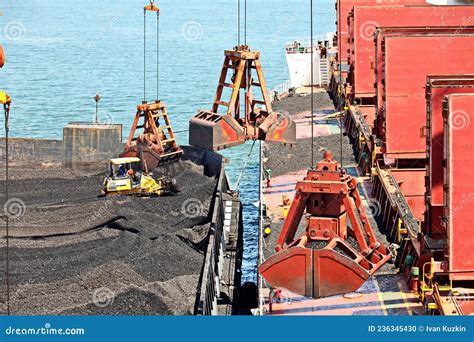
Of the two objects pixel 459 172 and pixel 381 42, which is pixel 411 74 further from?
pixel 459 172

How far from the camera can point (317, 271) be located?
16.1m

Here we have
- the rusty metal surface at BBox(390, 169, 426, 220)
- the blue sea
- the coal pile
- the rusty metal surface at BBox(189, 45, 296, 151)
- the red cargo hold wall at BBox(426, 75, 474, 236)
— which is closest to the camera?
→ the red cargo hold wall at BBox(426, 75, 474, 236)

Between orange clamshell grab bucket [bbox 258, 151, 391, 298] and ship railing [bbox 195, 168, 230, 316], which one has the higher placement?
orange clamshell grab bucket [bbox 258, 151, 391, 298]

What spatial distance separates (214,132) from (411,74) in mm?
9563

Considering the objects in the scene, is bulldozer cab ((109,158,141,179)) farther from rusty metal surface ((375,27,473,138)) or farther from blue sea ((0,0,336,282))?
rusty metal surface ((375,27,473,138))

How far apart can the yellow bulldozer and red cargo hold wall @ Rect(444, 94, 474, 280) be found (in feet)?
59.0

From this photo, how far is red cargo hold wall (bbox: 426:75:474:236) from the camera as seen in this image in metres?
20.4

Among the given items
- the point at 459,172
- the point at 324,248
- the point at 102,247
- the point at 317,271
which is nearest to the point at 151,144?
the point at 102,247

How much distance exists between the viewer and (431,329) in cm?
1065

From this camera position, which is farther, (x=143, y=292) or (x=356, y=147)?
(x=356, y=147)

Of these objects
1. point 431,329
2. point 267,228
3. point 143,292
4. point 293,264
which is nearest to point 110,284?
A: point 143,292

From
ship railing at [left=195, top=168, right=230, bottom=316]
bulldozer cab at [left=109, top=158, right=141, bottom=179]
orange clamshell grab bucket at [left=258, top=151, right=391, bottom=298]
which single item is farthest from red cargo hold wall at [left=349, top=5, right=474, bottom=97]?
orange clamshell grab bucket at [left=258, top=151, right=391, bottom=298]

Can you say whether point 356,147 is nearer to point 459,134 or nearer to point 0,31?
point 459,134

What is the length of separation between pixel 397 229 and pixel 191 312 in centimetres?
736
